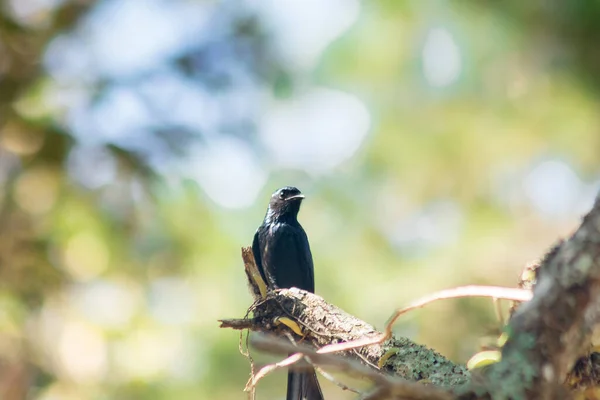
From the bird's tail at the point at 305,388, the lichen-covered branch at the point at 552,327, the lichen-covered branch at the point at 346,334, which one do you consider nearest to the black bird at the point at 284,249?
the bird's tail at the point at 305,388

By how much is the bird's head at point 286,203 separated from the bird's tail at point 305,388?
6.56 ft

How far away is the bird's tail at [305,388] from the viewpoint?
3312mm

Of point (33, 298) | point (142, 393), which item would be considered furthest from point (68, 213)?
point (142, 393)

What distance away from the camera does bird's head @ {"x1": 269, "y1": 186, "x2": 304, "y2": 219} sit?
5250 mm

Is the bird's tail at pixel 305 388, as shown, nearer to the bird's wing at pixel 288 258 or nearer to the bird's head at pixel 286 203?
the bird's wing at pixel 288 258

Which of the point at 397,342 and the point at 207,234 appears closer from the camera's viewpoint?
the point at 397,342

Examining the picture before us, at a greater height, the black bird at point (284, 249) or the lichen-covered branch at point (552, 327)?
the black bird at point (284, 249)

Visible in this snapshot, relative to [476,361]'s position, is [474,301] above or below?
above

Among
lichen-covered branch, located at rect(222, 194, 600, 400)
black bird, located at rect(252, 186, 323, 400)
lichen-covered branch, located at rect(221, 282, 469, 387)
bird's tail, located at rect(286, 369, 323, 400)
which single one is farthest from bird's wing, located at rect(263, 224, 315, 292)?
lichen-covered branch, located at rect(222, 194, 600, 400)

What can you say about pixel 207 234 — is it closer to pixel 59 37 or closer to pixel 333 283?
pixel 333 283

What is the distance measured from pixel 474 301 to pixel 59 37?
177 inches

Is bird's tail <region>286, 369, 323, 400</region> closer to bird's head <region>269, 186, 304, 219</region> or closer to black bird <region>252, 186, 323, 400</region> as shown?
black bird <region>252, 186, 323, 400</region>

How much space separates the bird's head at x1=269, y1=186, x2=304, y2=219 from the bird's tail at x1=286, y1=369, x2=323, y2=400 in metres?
2.00

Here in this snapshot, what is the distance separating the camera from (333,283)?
22.9 feet
